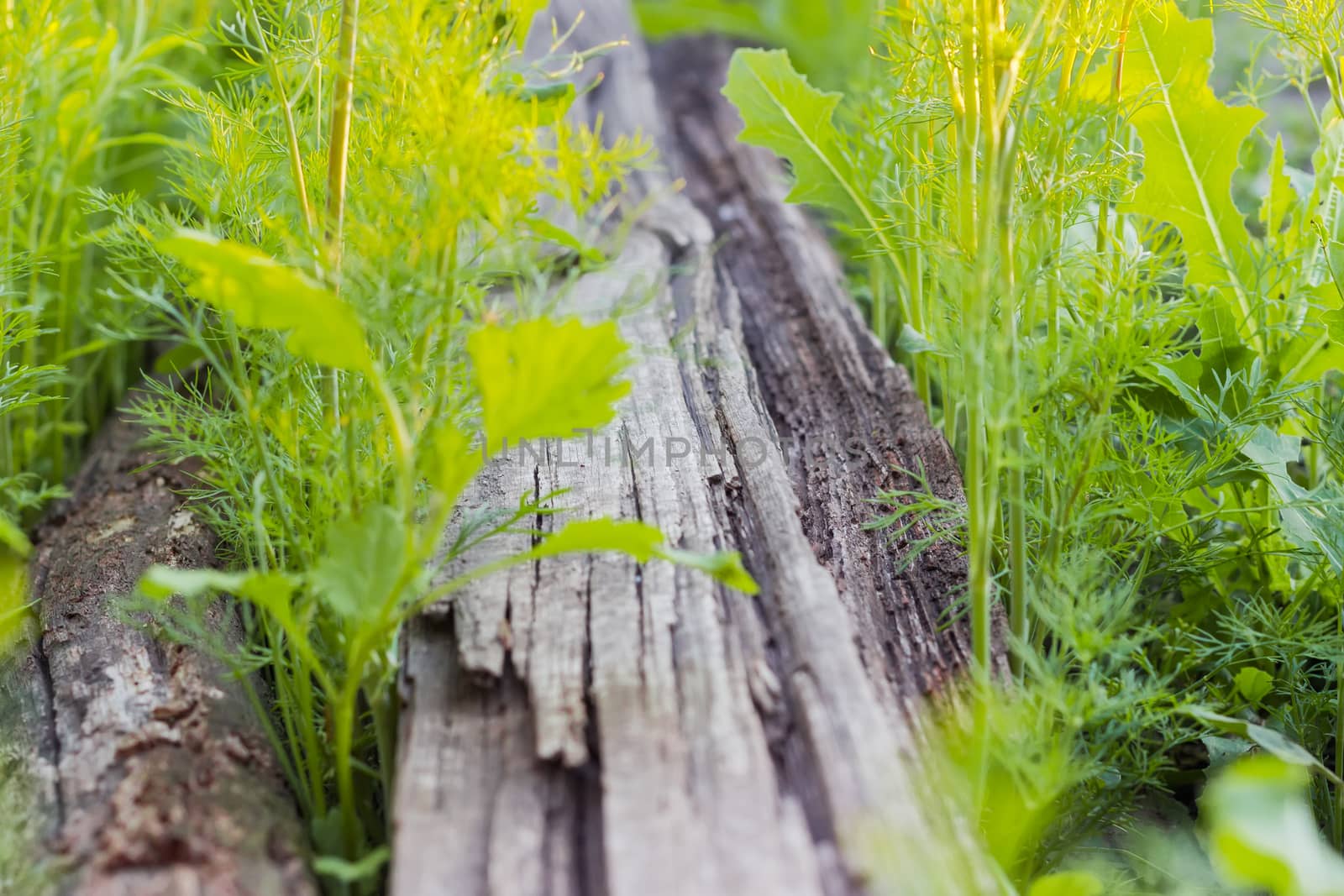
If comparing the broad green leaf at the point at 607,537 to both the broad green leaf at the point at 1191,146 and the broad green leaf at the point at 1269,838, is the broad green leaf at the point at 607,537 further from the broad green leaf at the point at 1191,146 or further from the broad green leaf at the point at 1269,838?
the broad green leaf at the point at 1191,146

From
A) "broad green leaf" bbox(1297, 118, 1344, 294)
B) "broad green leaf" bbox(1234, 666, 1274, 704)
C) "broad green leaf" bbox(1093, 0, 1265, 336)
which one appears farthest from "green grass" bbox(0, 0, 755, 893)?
"broad green leaf" bbox(1297, 118, 1344, 294)

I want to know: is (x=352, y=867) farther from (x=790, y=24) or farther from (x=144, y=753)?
(x=790, y=24)

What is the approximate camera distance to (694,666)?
999mm

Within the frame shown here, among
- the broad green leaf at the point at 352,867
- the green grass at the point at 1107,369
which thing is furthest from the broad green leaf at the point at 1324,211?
the broad green leaf at the point at 352,867

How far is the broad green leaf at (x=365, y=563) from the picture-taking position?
87cm

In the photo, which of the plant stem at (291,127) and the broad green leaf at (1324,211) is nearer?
the plant stem at (291,127)

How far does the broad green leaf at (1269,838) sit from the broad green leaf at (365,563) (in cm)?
70

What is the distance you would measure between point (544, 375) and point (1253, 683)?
40.8 inches

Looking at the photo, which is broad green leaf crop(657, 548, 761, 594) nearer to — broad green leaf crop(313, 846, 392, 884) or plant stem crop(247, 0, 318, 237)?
broad green leaf crop(313, 846, 392, 884)

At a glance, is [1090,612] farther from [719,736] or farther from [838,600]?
[719,736]

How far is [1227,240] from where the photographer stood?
157 centimetres

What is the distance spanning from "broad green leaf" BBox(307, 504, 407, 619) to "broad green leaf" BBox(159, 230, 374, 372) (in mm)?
146

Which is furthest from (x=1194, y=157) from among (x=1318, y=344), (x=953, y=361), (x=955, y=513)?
(x=955, y=513)

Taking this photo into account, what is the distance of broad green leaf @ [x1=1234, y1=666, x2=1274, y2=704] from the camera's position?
1.27 metres
